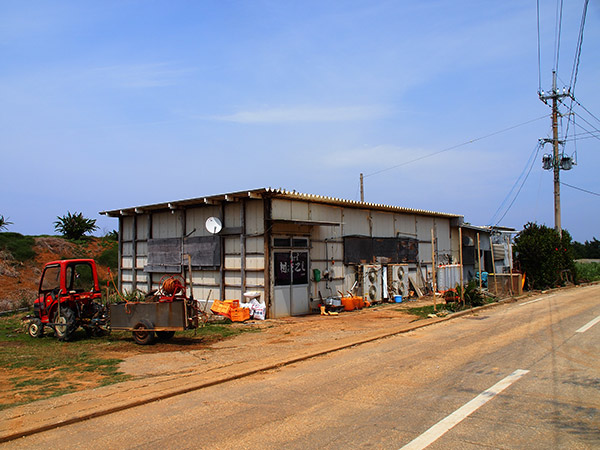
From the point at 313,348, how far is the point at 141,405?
4744 mm

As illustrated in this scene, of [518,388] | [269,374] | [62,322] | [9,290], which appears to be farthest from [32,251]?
[518,388]

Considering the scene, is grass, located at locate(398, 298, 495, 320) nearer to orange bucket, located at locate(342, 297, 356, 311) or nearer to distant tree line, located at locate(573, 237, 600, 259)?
orange bucket, located at locate(342, 297, 356, 311)

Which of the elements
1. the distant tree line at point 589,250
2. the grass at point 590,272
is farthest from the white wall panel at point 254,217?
the distant tree line at point 589,250

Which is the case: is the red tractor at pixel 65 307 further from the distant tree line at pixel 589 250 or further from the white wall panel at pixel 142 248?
the distant tree line at pixel 589 250

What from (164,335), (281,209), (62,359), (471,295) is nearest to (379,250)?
(471,295)

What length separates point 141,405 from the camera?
6.82 metres

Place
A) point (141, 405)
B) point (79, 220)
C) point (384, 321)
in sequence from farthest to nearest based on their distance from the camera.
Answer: point (79, 220) → point (384, 321) → point (141, 405)

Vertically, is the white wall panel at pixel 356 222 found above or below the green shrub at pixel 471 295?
above

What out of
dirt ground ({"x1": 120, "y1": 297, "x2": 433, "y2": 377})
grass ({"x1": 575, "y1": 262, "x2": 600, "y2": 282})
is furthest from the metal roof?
grass ({"x1": 575, "y1": 262, "x2": 600, "y2": 282})

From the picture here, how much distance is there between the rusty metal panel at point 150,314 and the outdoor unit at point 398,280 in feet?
40.5

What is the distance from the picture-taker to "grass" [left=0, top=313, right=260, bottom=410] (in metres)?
7.80

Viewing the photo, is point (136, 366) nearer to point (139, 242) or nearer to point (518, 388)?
point (518, 388)

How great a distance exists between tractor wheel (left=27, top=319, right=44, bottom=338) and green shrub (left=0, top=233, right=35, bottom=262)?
20.3 metres

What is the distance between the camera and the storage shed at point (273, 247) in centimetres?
1661
